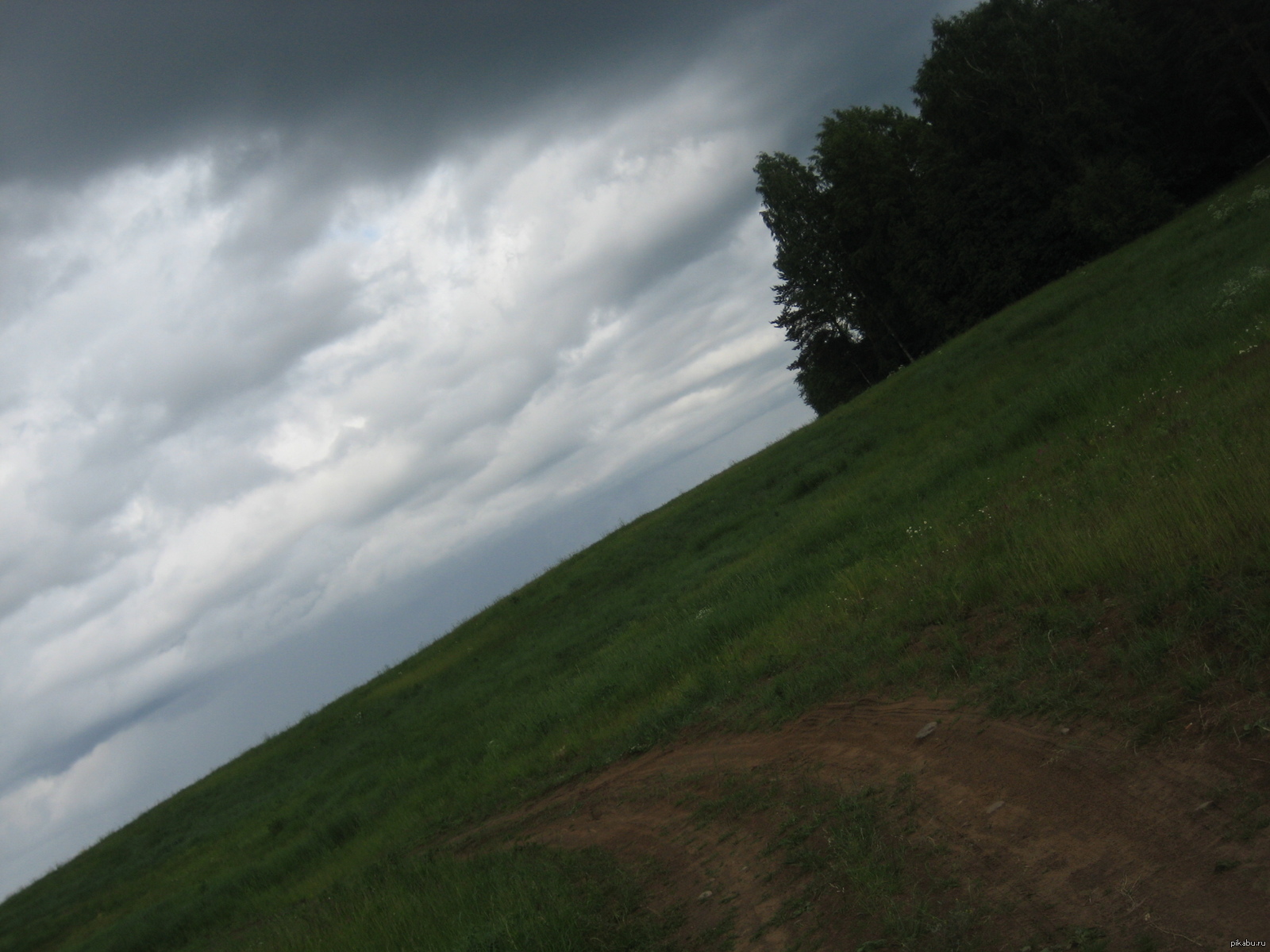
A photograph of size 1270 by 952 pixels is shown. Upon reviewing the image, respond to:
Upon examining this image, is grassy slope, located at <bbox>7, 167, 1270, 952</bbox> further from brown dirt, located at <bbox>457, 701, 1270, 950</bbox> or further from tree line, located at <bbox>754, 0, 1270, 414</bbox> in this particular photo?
tree line, located at <bbox>754, 0, 1270, 414</bbox>

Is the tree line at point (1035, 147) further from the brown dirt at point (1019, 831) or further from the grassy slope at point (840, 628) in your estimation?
the brown dirt at point (1019, 831)

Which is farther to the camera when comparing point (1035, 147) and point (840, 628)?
point (1035, 147)

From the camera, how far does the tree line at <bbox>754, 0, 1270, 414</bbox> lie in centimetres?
4088

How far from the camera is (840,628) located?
10352 mm

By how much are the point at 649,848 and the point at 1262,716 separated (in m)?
4.68

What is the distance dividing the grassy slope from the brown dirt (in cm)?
37

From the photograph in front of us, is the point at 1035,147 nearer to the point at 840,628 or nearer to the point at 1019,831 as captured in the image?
the point at 840,628

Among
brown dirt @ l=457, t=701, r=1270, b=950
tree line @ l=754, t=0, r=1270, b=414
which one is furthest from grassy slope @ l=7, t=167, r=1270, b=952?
tree line @ l=754, t=0, r=1270, b=414

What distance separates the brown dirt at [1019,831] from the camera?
4176 mm

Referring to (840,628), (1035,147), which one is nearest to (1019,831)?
(840,628)

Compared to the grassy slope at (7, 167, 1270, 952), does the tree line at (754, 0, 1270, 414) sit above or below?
above

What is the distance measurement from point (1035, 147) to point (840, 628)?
43.0 metres

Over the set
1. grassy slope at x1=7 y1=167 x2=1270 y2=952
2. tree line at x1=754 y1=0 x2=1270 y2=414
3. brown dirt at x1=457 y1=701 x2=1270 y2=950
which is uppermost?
tree line at x1=754 y1=0 x2=1270 y2=414

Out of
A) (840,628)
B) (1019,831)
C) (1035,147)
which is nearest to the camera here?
(1019,831)
